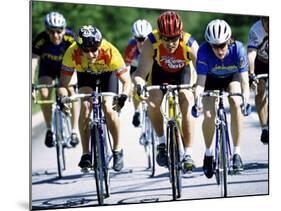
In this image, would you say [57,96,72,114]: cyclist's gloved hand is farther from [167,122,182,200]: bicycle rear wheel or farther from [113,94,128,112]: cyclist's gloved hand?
[167,122,182,200]: bicycle rear wheel

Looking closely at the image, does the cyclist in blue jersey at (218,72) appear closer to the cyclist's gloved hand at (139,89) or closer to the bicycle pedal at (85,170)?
the cyclist's gloved hand at (139,89)

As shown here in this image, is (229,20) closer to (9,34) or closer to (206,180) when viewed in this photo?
(206,180)

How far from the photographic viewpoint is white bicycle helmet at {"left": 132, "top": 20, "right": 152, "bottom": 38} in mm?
5930

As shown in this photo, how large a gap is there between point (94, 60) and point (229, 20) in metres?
1.45

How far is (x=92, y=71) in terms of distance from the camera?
5.69 meters

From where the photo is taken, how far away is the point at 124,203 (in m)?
5.88

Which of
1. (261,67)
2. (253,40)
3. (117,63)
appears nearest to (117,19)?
(117,63)

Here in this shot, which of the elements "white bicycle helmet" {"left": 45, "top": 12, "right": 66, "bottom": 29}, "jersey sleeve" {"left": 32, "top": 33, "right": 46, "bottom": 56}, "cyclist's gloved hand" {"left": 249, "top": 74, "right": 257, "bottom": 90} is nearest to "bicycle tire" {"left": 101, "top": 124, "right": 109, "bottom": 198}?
"jersey sleeve" {"left": 32, "top": 33, "right": 46, "bottom": 56}

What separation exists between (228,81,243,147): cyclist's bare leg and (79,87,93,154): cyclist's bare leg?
4.54 feet

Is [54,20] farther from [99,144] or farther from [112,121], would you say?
[99,144]

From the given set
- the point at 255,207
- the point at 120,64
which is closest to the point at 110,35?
the point at 120,64

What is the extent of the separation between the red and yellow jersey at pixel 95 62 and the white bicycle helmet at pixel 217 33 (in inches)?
36.8

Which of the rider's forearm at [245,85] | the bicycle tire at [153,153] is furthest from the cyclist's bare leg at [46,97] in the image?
the rider's forearm at [245,85]

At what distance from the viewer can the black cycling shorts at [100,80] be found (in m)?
5.68
